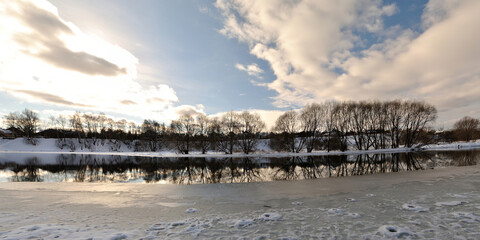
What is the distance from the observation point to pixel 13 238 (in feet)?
15.6

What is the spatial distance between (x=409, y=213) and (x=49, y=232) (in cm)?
1072

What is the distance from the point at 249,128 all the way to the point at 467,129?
8182cm

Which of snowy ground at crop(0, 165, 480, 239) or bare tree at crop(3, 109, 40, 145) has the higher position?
bare tree at crop(3, 109, 40, 145)

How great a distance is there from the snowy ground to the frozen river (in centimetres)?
2

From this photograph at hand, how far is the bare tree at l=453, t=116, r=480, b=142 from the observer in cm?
6863

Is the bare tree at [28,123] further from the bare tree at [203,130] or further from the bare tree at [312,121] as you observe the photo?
the bare tree at [312,121]

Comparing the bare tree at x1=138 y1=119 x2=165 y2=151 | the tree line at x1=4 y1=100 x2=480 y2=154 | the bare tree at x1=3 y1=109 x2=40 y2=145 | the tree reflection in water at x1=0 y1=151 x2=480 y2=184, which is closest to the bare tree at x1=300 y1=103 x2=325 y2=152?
the tree line at x1=4 y1=100 x2=480 y2=154

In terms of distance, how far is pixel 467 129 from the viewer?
6869 cm

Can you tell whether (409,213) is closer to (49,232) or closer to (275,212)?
(275,212)

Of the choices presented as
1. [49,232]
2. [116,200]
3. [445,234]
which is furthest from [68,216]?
[445,234]

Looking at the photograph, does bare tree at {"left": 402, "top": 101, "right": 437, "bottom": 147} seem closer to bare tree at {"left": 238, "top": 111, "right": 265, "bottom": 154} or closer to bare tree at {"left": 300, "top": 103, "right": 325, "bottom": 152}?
bare tree at {"left": 300, "top": 103, "right": 325, "bottom": 152}

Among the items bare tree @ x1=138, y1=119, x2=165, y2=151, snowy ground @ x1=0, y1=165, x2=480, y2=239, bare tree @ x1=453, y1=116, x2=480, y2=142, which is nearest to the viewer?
snowy ground @ x1=0, y1=165, x2=480, y2=239

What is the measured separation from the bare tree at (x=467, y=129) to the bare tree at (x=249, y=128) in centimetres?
7716

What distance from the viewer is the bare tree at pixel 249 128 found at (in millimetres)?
54441
